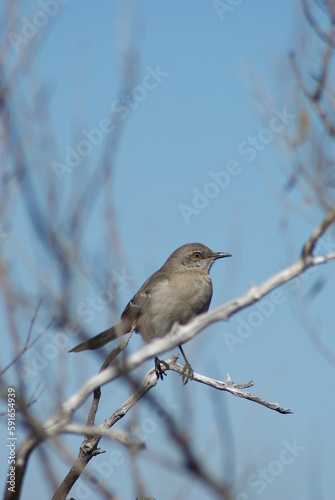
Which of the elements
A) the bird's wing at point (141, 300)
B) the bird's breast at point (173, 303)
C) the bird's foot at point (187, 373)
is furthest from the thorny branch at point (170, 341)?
the bird's wing at point (141, 300)

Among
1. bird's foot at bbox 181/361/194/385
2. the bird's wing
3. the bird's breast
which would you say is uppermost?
the bird's wing

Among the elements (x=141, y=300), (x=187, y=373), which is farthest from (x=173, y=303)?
(x=187, y=373)

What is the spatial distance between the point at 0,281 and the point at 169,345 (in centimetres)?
145

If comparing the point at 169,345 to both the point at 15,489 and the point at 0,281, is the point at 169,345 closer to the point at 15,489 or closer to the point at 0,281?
the point at 15,489

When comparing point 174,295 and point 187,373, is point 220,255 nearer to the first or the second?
point 174,295

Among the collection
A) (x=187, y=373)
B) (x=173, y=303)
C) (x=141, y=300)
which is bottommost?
(x=187, y=373)

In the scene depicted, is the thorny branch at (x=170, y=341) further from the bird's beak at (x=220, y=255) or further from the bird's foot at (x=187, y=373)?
the bird's beak at (x=220, y=255)

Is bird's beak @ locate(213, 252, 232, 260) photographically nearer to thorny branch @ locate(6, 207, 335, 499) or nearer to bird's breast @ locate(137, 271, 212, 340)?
bird's breast @ locate(137, 271, 212, 340)

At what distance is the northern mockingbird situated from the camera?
6910mm

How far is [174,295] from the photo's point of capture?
7082mm

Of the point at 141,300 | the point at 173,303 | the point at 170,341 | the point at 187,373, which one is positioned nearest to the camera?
the point at 170,341

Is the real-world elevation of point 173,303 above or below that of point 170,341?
below

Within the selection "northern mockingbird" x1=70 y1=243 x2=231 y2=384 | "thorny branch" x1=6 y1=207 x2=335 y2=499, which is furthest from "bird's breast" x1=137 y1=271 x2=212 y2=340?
"thorny branch" x1=6 y1=207 x2=335 y2=499

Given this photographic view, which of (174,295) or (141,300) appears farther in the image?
(141,300)
